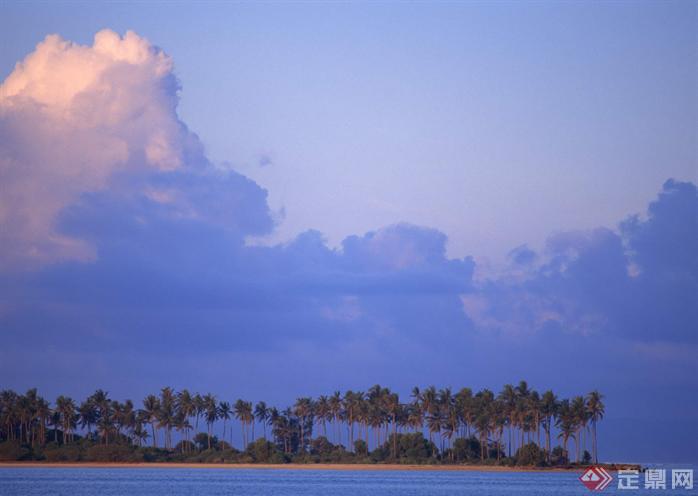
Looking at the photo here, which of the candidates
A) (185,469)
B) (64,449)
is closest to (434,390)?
(185,469)

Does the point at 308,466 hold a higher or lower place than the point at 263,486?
lower

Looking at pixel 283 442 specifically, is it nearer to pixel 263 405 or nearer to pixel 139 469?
pixel 263 405

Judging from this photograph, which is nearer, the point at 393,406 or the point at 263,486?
the point at 263,486

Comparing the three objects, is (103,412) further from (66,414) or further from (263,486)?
(263,486)

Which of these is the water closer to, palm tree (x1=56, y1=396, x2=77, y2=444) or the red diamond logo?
the red diamond logo

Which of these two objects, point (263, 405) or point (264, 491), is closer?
point (264, 491)

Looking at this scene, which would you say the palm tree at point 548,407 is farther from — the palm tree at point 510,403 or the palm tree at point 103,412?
the palm tree at point 103,412

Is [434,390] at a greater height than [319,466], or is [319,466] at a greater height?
[434,390]

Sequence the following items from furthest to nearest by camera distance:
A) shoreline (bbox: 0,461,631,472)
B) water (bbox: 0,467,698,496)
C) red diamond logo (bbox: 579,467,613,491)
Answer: shoreline (bbox: 0,461,631,472) → red diamond logo (bbox: 579,467,613,491) → water (bbox: 0,467,698,496)

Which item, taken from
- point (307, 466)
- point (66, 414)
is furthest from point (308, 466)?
point (66, 414)

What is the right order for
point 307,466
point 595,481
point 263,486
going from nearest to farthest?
point 263,486, point 595,481, point 307,466

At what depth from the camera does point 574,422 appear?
523ft

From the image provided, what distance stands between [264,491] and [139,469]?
5907 cm

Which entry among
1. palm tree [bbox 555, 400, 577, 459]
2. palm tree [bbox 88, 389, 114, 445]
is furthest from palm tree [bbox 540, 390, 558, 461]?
palm tree [bbox 88, 389, 114, 445]
